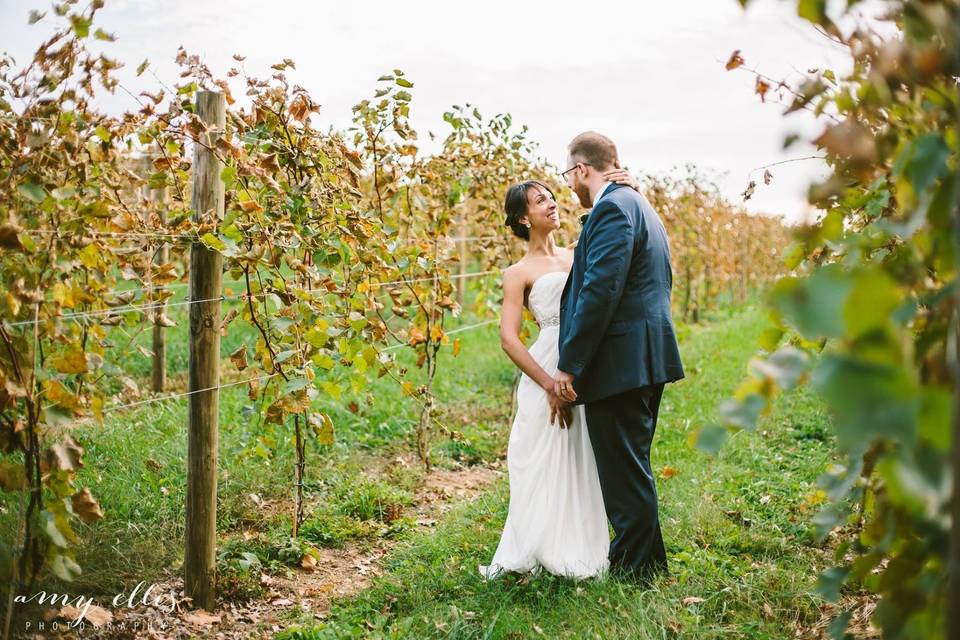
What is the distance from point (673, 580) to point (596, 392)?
97cm

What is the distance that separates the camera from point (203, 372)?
3283 mm

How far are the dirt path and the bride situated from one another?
76 centimetres

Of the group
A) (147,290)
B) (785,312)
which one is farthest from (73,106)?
(785,312)

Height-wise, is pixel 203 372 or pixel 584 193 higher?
pixel 584 193

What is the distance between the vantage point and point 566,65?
40.6 feet

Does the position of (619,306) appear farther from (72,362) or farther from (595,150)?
(72,362)

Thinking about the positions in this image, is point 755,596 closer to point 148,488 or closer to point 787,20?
point 787,20

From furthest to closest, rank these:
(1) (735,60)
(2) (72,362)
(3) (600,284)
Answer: (3) (600,284) → (2) (72,362) → (1) (735,60)

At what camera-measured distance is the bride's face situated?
4.09 meters

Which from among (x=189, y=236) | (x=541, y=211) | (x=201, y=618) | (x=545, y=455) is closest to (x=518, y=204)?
(x=541, y=211)

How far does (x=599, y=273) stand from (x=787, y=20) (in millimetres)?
1989

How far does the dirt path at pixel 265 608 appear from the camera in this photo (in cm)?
311

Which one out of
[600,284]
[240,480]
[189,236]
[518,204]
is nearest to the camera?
[189,236]

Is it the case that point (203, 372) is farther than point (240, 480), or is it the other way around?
point (240, 480)
